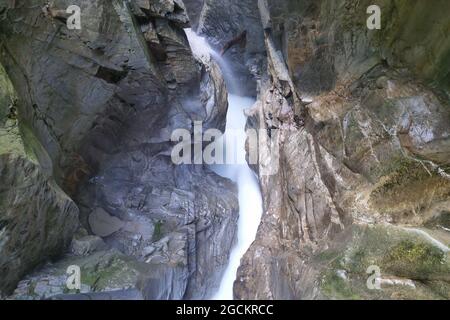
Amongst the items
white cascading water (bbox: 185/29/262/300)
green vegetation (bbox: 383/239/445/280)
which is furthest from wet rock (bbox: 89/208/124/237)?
green vegetation (bbox: 383/239/445/280)

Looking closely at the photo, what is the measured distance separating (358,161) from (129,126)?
24.8 feet

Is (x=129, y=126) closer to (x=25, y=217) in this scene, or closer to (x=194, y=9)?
(x=25, y=217)

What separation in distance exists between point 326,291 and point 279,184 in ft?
20.1

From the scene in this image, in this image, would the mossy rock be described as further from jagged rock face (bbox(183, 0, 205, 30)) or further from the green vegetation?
jagged rock face (bbox(183, 0, 205, 30))

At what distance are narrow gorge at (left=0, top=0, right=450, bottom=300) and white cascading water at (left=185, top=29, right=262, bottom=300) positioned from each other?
114mm

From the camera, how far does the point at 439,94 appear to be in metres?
8.00

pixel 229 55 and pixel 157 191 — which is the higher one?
pixel 229 55

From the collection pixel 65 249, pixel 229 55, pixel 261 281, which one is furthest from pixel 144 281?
pixel 229 55

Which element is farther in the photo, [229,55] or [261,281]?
[229,55]

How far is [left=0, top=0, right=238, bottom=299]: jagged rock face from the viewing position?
862cm

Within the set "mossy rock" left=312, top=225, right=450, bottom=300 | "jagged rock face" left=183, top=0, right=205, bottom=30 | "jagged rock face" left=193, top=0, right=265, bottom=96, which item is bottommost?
"mossy rock" left=312, top=225, right=450, bottom=300

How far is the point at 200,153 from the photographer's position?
50.6 feet

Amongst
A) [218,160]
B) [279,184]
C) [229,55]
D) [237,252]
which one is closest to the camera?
[279,184]

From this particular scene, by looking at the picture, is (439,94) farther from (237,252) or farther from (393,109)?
(237,252)
